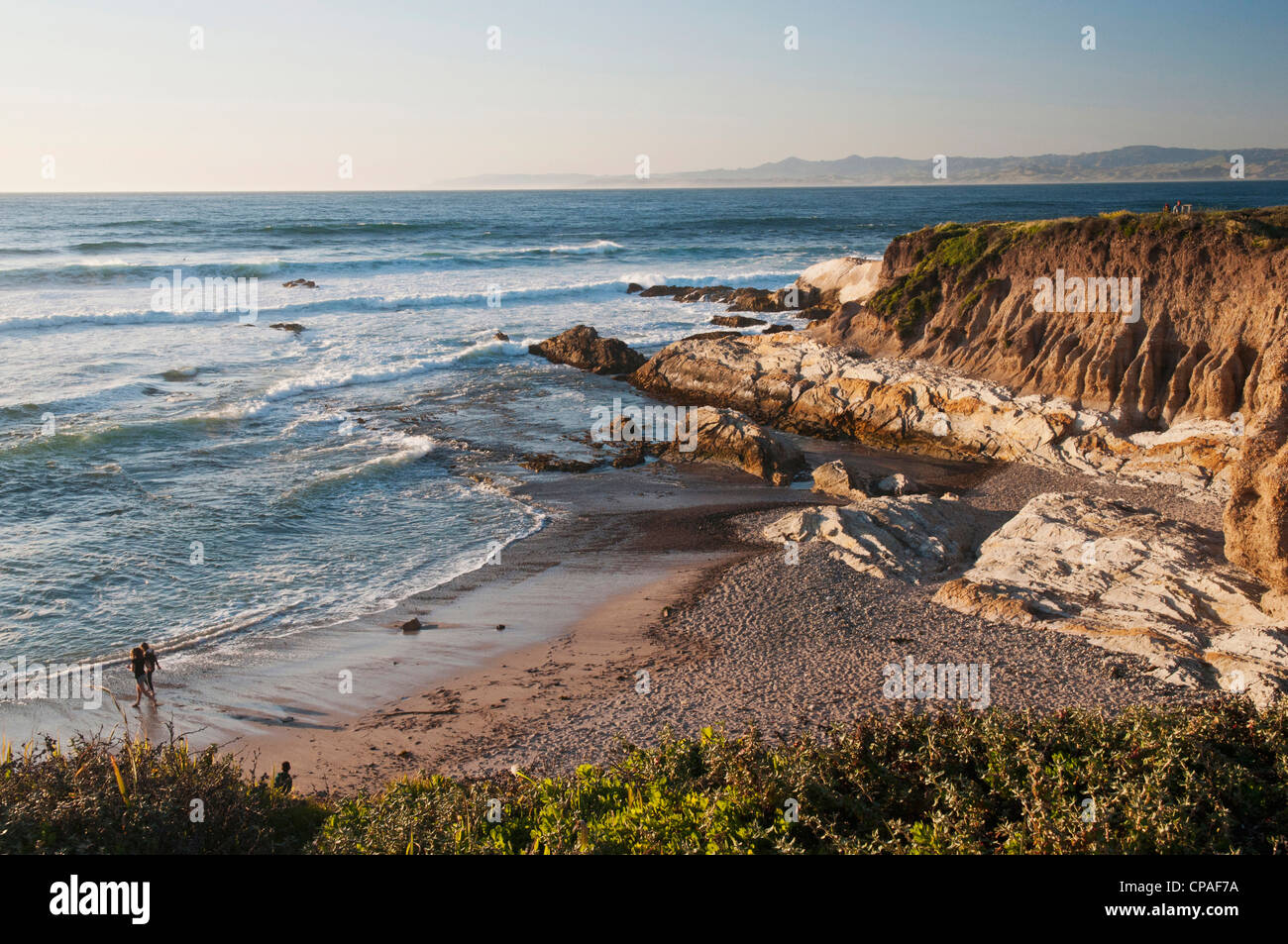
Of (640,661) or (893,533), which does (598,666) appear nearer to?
(640,661)

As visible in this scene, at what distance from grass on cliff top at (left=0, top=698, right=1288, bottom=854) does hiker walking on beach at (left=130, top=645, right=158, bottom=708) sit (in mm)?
4915

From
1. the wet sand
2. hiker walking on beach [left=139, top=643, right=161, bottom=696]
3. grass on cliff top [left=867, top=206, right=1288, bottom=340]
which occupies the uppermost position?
grass on cliff top [left=867, top=206, right=1288, bottom=340]

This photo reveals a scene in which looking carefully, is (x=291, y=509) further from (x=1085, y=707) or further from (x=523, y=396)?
(x=1085, y=707)

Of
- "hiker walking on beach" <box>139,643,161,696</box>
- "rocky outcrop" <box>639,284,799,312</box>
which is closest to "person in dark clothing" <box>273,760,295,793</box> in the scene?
"hiker walking on beach" <box>139,643,161,696</box>

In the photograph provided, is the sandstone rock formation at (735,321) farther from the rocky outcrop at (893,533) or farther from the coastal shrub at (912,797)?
the coastal shrub at (912,797)

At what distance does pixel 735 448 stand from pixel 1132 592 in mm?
11021

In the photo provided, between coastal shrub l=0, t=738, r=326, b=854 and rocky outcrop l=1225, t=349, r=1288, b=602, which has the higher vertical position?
rocky outcrop l=1225, t=349, r=1288, b=602

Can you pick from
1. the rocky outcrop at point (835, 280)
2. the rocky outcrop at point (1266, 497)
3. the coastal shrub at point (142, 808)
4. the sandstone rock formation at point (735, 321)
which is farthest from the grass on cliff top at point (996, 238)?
the coastal shrub at point (142, 808)

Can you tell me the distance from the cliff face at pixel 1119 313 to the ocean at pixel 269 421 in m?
11.6

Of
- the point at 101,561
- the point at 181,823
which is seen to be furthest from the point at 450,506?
the point at 181,823

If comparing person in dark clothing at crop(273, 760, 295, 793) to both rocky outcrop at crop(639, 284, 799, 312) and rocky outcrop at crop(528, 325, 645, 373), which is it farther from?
rocky outcrop at crop(639, 284, 799, 312)

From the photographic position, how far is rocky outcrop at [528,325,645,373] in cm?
3394

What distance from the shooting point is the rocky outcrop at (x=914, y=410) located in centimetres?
1998
